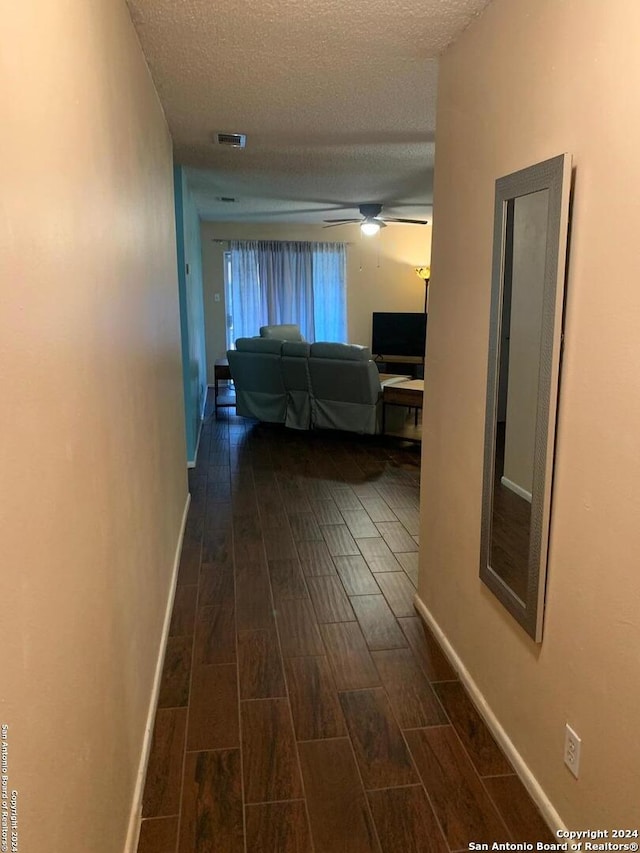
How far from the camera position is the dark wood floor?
1733 mm

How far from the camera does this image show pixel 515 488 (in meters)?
1.88

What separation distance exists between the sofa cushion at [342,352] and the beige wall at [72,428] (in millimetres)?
3623

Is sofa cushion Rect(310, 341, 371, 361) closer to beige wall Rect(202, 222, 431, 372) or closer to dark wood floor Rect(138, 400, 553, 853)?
dark wood floor Rect(138, 400, 553, 853)

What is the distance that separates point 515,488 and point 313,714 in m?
1.08

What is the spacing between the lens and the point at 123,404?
5.67ft

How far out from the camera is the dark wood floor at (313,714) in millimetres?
1733

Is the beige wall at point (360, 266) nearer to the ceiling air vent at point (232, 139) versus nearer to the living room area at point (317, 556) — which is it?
the ceiling air vent at point (232, 139)

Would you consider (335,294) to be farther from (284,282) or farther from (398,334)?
(398,334)

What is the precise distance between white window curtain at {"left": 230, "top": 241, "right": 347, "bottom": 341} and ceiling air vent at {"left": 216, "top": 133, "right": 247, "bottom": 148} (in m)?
4.95

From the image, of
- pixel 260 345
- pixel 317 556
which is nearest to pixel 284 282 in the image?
pixel 260 345

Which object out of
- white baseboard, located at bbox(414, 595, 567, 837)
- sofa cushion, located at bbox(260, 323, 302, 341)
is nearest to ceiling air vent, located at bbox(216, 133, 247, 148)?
white baseboard, located at bbox(414, 595, 567, 837)

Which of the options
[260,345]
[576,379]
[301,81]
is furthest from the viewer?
[260,345]

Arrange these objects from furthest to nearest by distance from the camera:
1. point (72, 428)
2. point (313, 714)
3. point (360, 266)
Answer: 1. point (360, 266)
2. point (313, 714)
3. point (72, 428)

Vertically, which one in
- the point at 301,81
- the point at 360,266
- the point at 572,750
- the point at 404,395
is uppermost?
the point at 301,81
